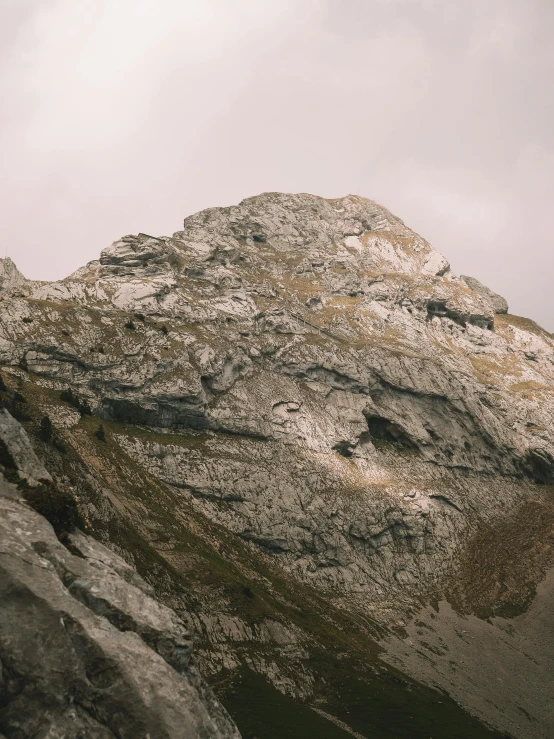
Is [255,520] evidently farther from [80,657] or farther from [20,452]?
[80,657]

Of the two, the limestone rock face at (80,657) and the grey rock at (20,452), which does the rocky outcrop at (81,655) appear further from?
the grey rock at (20,452)

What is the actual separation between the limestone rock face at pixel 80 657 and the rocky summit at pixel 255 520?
0.09 metres

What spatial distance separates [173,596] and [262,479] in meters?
45.7

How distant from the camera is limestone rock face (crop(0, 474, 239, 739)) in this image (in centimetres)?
2194

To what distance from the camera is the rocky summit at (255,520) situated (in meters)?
25.9

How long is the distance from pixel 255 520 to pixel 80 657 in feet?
292

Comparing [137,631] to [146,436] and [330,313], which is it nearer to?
[146,436]

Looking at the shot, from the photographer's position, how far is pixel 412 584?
113062 mm

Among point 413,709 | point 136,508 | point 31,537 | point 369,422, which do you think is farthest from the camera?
point 369,422

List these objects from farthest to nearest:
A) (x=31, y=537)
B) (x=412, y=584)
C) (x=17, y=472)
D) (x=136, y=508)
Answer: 1. (x=412, y=584)
2. (x=136, y=508)
3. (x=17, y=472)
4. (x=31, y=537)

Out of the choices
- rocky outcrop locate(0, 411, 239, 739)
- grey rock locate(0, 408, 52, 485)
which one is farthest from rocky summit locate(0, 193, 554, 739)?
grey rock locate(0, 408, 52, 485)

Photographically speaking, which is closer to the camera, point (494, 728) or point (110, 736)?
point (110, 736)

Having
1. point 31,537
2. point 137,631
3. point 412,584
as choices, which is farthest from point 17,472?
point 412,584

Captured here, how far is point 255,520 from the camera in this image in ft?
364
